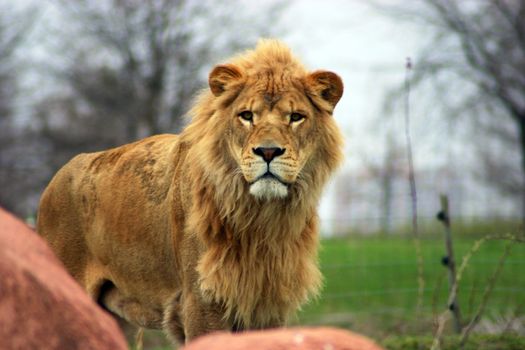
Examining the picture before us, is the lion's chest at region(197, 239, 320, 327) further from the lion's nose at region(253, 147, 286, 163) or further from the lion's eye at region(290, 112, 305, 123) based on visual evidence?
the lion's eye at region(290, 112, 305, 123)

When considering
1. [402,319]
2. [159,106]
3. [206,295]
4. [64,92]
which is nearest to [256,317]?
[206,295]

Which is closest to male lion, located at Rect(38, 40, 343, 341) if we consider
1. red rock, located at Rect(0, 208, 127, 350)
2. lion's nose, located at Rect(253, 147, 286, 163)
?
lion's nose, located at Rect(253, 147, 286, 163)

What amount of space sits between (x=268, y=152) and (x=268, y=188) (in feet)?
0.67

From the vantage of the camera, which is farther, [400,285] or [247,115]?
[400,285]

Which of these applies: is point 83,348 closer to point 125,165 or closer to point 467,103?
point 125,165

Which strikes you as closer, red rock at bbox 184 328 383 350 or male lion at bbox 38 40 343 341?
red rock at bbox 184 328 383 350

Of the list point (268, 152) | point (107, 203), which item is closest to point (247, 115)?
point (268, 152)

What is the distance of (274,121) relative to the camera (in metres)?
5.35

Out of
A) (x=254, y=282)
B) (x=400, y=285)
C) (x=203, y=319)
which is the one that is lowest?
(x=400, y=285)

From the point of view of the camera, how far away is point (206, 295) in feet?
18.0

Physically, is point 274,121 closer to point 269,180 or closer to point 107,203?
point 269,180

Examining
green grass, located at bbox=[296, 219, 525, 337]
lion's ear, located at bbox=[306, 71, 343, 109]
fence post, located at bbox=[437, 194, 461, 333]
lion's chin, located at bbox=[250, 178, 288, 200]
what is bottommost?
green grass, located at bbox=[296, 219, 525, 337]

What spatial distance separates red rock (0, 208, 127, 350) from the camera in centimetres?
303

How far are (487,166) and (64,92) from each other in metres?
11.4
